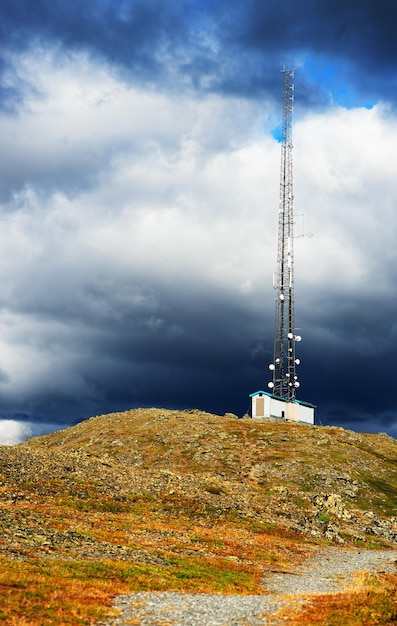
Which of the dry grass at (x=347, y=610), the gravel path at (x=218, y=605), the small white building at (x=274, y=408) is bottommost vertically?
the gravel path at (x=218, y=605)

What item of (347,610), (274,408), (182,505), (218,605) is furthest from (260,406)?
(347,610)

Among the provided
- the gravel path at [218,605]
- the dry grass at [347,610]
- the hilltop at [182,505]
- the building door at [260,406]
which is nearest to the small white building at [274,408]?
the building door at [260,406]

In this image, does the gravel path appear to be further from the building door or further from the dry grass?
the building door

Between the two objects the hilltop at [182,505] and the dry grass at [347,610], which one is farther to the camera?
the hilltop at [182,505]

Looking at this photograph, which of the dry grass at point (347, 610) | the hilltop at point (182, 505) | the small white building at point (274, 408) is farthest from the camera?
the small white building at point (274, 408)

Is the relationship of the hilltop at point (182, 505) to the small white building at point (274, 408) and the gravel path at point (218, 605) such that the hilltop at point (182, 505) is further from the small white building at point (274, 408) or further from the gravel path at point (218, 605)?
the small white building at point (274, 408)

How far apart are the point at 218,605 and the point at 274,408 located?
117m

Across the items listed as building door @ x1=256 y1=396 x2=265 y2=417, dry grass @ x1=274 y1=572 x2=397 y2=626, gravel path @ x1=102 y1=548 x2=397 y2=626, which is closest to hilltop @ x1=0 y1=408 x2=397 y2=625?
gravel path @ x1=102 y1=548 x2=397 y2=626

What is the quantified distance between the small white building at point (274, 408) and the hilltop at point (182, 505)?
667cm

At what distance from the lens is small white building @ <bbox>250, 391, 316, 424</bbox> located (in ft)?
473

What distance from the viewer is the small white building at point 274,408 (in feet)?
473

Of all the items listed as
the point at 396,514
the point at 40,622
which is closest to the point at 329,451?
the point at 396,514

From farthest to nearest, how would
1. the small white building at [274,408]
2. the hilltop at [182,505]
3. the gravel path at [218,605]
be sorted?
the small white building at [274,408]
the hilltop at [182,505]
the gravel path at [218,605]

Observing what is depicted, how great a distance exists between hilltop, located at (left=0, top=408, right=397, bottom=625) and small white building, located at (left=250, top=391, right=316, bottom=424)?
667 centimetres
